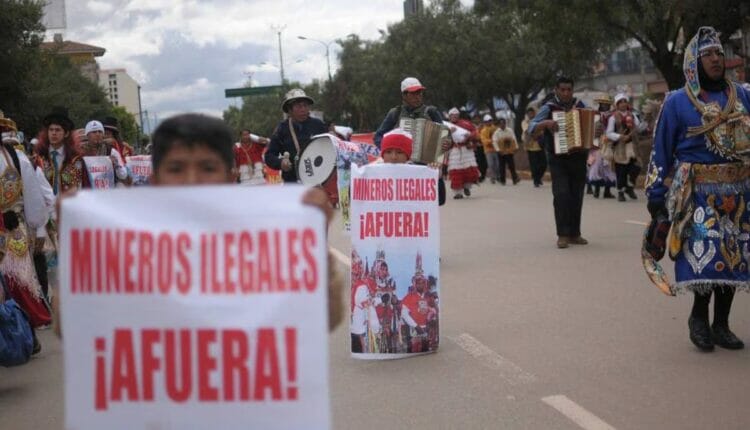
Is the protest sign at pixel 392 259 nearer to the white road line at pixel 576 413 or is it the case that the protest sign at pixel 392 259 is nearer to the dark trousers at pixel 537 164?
the white road line at pixel 576 413

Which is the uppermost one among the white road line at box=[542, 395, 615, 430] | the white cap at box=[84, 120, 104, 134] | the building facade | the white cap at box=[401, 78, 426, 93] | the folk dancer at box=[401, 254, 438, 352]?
the building facade

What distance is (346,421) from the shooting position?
5.15 metres

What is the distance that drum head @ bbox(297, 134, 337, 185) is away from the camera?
8688mm

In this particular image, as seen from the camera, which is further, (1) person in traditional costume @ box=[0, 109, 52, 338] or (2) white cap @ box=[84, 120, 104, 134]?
(2) white cap @ box=[84, 120, 104, 134]

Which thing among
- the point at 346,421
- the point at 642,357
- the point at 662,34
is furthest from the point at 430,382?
the point at 662,34

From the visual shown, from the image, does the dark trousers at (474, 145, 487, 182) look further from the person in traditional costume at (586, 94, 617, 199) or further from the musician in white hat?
the musician in white hat

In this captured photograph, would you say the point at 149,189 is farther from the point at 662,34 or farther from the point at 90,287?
the point at 662,34

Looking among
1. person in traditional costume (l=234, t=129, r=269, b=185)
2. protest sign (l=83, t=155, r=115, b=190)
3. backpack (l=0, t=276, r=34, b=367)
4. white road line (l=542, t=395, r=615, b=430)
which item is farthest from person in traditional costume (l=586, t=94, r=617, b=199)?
backpack (l=0, t=276, r=34, b=367)

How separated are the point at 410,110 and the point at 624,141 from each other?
8807 millimetres

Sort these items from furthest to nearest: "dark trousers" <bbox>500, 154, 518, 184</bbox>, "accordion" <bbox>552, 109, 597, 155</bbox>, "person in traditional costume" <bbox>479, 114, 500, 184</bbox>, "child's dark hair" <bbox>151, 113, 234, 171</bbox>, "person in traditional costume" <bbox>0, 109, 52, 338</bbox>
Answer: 1. "person in traditional costume" <bbox>479, 114, 500, 184</bbox>
2. "dark trousers" <bbox>500, 154, 518, 184</bbox>
3. "accordion" <bbox>552, 109, 597, 155</bbox>
4. "person in traditional costume" <bbox>0, 109, 52, 338</bbox>
5. "child's dark hair" <bbox>151, 113, 234, 171</bbox>

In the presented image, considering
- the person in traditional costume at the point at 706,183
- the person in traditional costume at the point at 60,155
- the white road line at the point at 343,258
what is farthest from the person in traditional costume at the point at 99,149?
the person in traditional costume at the point at 706,183

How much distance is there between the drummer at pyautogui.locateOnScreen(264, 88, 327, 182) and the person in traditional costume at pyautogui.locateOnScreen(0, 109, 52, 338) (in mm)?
2473

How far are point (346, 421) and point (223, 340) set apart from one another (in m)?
2.82

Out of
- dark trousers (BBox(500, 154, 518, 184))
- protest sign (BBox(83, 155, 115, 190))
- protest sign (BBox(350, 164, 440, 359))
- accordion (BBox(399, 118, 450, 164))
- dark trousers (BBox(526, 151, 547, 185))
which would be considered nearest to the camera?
protest sign (BBox(350, 164, 440, 359))
